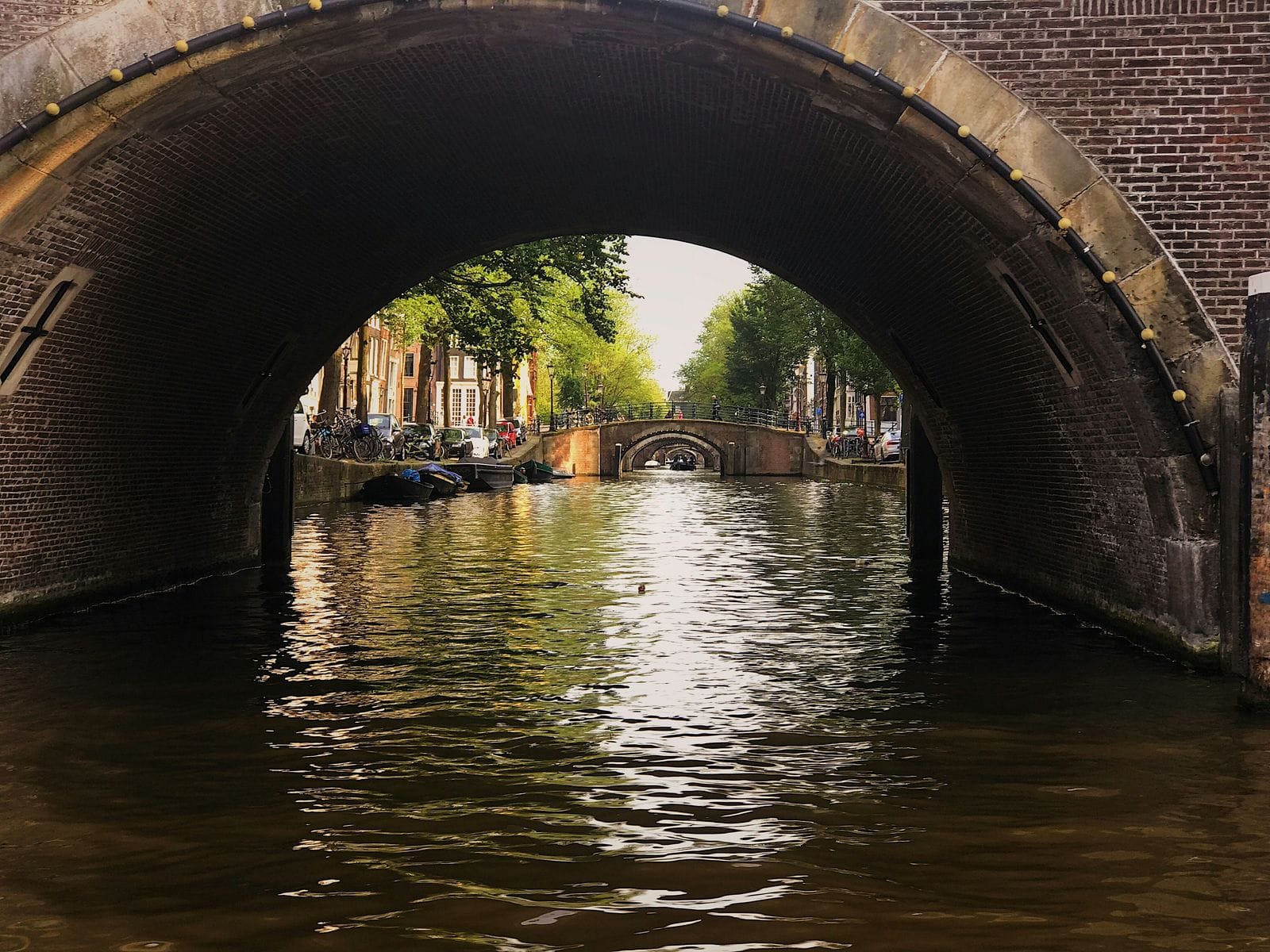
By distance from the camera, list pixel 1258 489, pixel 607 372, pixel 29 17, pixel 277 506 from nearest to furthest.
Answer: pixel 1258 489 → pixel 29 17 → pixel 277 506 → pixel 607 372

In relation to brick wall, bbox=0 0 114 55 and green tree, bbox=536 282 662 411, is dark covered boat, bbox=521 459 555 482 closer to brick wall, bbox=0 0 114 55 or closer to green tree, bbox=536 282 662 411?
green tree, bbox=536 282 662 411

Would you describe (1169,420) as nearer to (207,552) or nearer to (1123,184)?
(1123,184)

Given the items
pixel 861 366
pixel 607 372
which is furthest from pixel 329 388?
pixel 607 372

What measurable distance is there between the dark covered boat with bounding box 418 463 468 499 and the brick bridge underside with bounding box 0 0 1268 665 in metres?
20.0

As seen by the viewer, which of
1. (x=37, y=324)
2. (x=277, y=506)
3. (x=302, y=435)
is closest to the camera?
(x=37, y=324)

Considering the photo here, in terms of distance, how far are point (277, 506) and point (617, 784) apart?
11659 millimetres

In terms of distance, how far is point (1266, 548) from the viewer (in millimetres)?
7293

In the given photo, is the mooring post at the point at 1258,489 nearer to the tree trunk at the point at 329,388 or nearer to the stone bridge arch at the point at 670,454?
the tree trunk at the point at 329,388

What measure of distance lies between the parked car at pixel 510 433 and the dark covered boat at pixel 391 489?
2406 centimetres

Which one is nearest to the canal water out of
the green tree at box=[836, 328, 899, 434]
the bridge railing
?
the green tree at box=[836, 328, 899, 434]

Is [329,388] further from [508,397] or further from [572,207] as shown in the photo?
[508,397]

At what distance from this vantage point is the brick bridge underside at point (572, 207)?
28.2 feet

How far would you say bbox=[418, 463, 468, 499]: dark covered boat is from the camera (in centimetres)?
3444

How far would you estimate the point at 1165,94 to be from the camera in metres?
8.95
